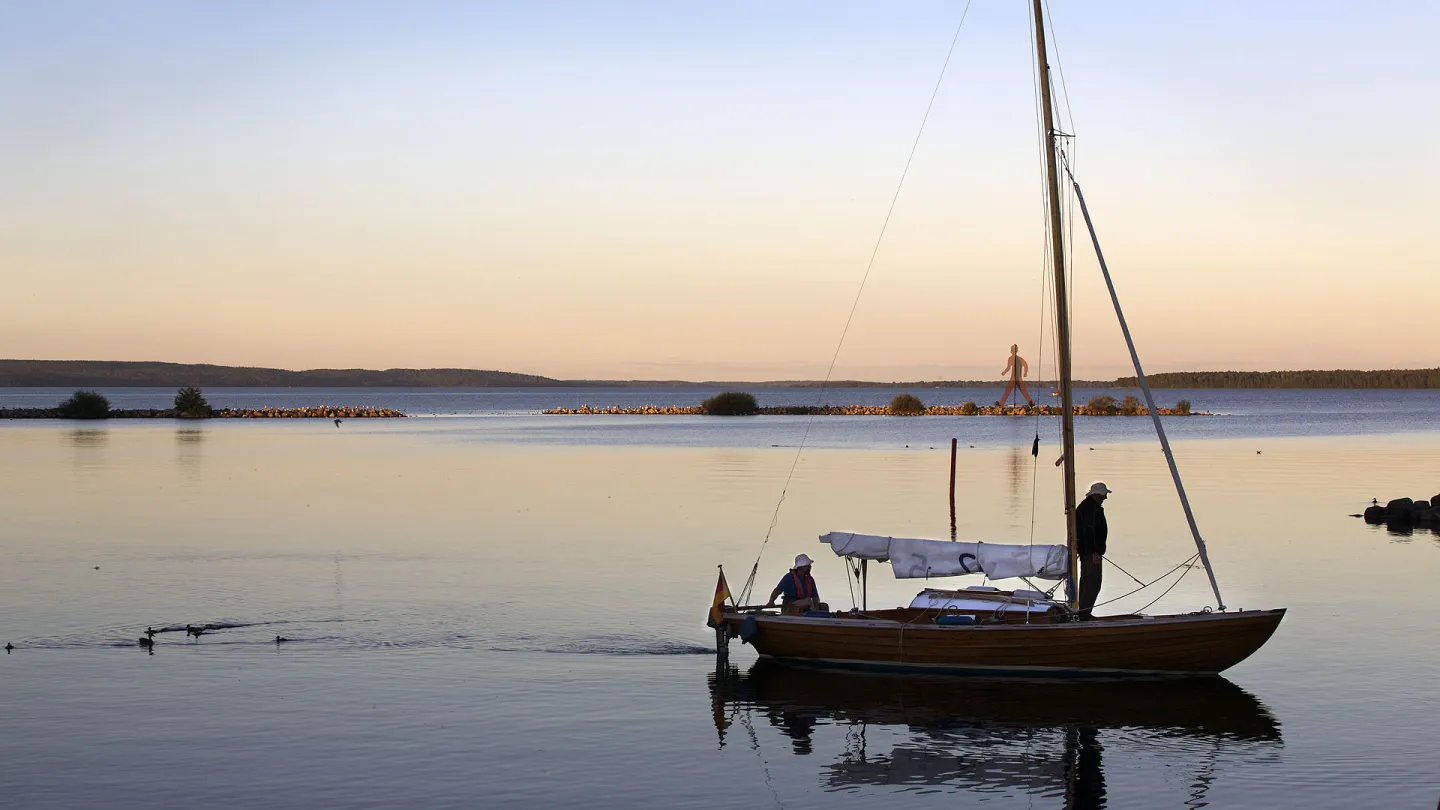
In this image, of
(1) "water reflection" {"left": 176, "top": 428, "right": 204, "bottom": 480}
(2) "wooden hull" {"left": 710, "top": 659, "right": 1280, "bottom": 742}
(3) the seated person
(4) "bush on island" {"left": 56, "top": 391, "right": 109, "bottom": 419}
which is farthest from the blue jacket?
(4) "bush on island" {"left": 56, "top": 391, "right": 109, "bottom": 419}

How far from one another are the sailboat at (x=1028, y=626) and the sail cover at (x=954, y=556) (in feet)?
0.07

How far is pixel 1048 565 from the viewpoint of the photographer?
25.2 m

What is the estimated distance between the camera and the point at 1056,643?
23359mm

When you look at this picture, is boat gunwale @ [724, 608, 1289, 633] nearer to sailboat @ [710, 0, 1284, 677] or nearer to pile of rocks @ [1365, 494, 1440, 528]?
sailboat @ [710, 0, 1284, 677]

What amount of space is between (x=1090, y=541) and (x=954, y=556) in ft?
8.02

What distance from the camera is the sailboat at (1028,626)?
2333cm

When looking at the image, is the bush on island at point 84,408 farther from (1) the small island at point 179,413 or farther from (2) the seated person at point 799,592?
(2) the seated person at point 799,592

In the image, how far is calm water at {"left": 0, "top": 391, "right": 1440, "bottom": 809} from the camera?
1847cm

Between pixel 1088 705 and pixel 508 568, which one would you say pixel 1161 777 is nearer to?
pixel 1088 705

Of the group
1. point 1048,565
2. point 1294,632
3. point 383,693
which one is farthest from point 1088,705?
point 383,693

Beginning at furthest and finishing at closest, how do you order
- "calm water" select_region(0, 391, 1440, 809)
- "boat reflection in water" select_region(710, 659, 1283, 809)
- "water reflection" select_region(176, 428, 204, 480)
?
1. "water reflection" select_region(176, 428, 204, 480)
2. "boat reflection in water" select_region(710, 659, 1283, 809)
3. "calm water" select_region(0, 391, 1440, 809)

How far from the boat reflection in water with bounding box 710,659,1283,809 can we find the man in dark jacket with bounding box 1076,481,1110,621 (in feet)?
6.69

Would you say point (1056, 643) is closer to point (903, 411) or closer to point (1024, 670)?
point (1024, 670)

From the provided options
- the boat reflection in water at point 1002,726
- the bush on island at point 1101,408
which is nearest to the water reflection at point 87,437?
the boat reflection in water at point 1002,726
